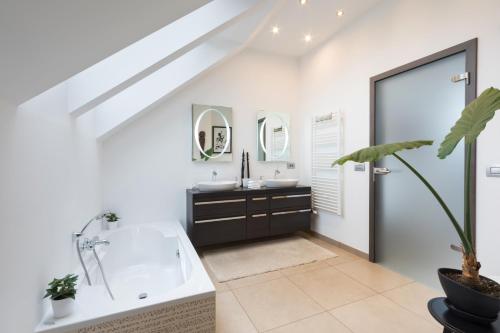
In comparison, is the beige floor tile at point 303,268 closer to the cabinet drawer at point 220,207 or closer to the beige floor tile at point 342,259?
the beige floor tile at point 342,259

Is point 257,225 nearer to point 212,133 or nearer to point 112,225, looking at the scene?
point 212,133

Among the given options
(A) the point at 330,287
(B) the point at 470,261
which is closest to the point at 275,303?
(A) the point at 330,287

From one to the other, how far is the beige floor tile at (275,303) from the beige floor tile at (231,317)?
47 millimetres

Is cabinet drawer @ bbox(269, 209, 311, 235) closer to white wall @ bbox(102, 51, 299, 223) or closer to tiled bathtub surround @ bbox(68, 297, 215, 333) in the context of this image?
white wall @ bbox(102, 51, 299, 223)

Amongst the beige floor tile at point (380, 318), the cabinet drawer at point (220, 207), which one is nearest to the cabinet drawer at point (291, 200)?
the cabinet drawer at point (220, 207)

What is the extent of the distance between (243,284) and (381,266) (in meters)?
1.56

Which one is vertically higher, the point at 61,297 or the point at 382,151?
the point at 382,151

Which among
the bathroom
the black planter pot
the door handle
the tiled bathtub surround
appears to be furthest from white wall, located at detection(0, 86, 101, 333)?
the door handle

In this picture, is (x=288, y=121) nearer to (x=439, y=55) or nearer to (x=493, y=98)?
(x=439, y=55)

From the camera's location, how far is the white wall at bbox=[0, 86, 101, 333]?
0.99 meters

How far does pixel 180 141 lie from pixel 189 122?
297 millimetres

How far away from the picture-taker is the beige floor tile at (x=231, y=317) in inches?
65.7

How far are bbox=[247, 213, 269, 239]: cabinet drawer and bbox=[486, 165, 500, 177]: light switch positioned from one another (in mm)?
2203

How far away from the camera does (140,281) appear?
2.35 meters
